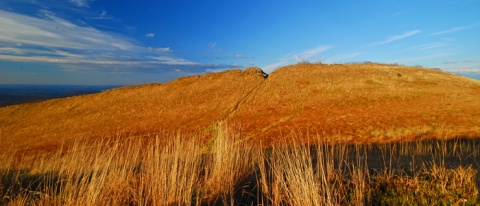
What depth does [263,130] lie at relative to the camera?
912 inches

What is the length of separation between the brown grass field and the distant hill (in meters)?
0.13

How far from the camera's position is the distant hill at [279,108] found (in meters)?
21.0

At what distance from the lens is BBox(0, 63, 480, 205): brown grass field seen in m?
6.61

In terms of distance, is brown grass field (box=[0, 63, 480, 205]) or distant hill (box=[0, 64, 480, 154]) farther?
distant hill (box=[0, 64, 480, 154])

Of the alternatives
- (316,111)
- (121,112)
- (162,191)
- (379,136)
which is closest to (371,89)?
(316,111)

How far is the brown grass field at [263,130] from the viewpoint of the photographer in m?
6.61

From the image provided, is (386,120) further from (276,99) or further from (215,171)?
(215,171)

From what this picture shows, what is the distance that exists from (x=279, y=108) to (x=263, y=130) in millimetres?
5654

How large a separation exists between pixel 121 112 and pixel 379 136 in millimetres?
25308

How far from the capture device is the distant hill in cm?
2097

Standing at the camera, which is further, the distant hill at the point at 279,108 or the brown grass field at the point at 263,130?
the distant hill at the point at 279,108

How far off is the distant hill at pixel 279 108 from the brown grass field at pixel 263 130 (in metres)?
0.13

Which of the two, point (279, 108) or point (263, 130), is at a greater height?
point (279, 108)

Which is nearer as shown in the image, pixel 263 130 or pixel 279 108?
pixel 263 130
